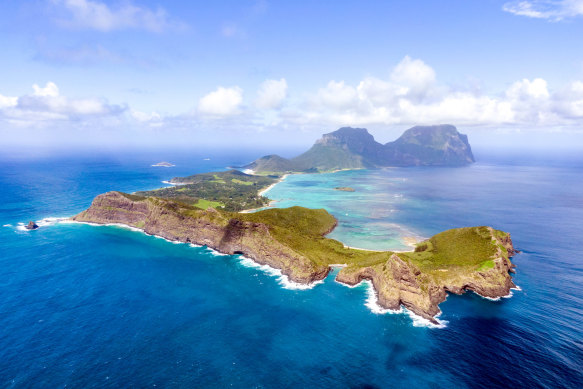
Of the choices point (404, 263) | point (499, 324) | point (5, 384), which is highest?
point (404, 263)

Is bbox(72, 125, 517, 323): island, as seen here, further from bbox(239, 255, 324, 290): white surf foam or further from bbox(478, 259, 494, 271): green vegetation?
bbox(239, 255, 324, 290): white surf foam

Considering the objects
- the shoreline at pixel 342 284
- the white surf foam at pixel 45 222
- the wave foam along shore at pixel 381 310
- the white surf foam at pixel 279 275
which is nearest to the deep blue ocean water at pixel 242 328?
the wave foam along shore at pixel 381 310

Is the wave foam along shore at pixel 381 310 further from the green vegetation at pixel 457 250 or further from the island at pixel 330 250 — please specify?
the green vegetation at pixel 457 250

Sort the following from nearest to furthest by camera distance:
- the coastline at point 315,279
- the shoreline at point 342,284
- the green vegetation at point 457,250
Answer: the shoreline at point 342,284 < the coastline at point 315,279 < the green vegetation at point 457,250

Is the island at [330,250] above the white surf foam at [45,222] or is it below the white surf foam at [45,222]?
below

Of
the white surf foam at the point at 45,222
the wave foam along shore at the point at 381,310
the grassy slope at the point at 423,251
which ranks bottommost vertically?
the wave foam along shore at the point at 381,310

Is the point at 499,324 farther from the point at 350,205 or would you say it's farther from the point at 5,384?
the point at 350,205

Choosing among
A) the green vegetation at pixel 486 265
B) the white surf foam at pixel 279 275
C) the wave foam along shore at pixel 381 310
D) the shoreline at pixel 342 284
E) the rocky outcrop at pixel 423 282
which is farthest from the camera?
the white surf foam at pixel 279 275

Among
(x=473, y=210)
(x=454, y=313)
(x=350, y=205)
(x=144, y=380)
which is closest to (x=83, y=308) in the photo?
(x=144, y=380)
